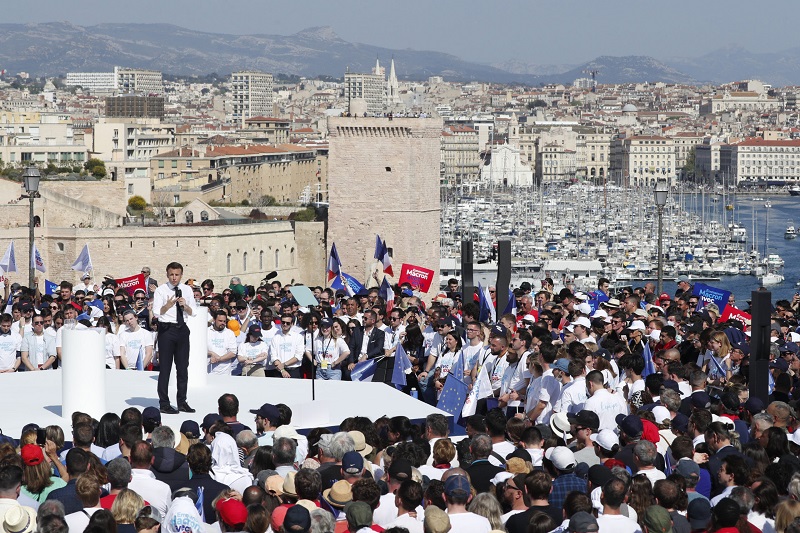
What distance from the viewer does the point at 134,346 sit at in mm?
11641

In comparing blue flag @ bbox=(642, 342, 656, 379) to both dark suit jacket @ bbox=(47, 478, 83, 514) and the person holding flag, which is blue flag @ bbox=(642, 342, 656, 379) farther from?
dark suit jacket @ bbox=(47, 478, 83, 514)

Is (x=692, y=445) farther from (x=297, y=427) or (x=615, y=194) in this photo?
(x=615, y=194)

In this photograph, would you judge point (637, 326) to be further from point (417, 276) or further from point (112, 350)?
point (417, 276)

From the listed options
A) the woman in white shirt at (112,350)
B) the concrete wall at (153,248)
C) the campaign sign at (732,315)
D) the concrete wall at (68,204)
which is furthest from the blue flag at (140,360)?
the concrete wall at (68,204)

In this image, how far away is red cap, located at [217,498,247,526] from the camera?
20.0 feet

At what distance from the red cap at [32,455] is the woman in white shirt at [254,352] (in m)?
4.65

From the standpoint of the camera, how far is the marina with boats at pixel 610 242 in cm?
7056

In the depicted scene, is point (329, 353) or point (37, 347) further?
point (37, 347)

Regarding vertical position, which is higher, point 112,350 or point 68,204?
point 68,204

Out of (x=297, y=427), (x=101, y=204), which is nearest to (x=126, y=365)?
(x=297, y=427)

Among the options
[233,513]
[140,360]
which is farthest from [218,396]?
[233,513]

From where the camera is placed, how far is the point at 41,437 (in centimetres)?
729

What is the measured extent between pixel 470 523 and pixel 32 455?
211 cm

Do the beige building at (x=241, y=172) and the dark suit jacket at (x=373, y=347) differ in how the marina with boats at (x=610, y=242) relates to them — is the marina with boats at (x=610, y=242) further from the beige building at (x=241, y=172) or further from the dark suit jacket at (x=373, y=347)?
the dark suit jacket at (x=373, y=347)
